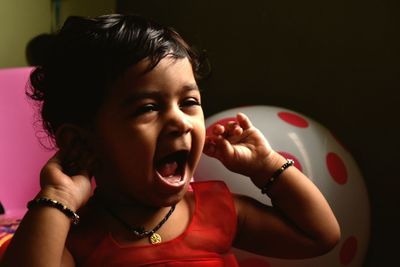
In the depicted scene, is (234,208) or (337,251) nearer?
(234,208)

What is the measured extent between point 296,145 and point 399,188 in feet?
1.53

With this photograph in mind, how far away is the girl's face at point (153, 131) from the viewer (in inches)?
26.2

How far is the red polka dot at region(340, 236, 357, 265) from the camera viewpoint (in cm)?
108

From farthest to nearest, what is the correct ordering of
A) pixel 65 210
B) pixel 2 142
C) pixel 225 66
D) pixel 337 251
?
pixel 225 66, pixel 2 142, pixel 337 251, pixel 65 210

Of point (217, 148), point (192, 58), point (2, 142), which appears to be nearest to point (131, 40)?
point (192, 58)

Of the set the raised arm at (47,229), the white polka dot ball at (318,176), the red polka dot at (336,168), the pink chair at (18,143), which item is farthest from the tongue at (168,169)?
the pink chair at (18,143)

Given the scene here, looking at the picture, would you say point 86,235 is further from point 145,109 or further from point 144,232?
point 145,109

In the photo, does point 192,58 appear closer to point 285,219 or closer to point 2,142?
point 285,219

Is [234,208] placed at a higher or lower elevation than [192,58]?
lower

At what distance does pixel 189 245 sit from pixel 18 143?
0.67 meters

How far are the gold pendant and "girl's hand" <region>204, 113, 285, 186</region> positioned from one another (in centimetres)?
14

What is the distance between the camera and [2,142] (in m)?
1.23

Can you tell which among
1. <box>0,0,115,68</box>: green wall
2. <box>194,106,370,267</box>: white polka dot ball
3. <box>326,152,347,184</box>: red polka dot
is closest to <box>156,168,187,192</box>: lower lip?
<box>194,106,370,267</box>: white polka dot ball

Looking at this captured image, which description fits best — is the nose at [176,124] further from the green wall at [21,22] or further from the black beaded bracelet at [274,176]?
the green wall at [21,22]
